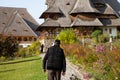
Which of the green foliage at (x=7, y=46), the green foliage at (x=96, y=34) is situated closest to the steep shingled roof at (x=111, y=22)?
the green foliage at (x=96, y=34)

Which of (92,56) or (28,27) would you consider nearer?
(92,56)

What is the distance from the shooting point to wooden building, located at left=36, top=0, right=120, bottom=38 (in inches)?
2136

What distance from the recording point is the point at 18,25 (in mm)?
82688

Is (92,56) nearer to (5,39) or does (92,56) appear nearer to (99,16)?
(5,39)

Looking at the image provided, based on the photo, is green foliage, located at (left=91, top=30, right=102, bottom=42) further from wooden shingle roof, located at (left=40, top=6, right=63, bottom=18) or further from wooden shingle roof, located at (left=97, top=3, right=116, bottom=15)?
wooden shingle roof, located at (left=40, top=6, right=63, bottom=18)

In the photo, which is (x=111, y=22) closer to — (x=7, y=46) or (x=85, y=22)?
(x=85, y=22)

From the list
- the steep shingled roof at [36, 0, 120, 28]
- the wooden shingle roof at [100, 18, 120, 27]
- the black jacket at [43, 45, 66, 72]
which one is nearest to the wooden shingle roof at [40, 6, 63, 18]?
the steep shingled roof at [36, 0, 120, 28]

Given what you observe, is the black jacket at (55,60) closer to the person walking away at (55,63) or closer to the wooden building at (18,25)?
the person walking away at (55,63)

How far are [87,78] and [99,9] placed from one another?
43983 millimetres

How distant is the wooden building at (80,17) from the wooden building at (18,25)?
73.3 ft

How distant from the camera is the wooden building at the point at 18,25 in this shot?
81125 millimetres

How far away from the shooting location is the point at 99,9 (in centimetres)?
5778

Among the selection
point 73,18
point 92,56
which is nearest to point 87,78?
point 92,56

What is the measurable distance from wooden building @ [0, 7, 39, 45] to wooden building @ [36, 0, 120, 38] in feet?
73.3
